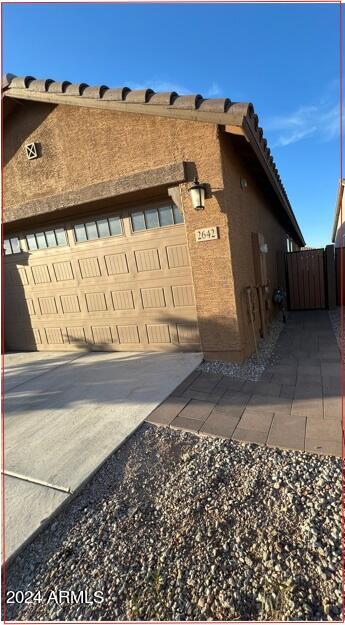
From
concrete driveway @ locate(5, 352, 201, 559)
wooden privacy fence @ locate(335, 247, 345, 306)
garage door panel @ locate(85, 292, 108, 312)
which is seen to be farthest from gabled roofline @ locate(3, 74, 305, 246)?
wooden privacy fence @ locate(335, 247, 345, 306)

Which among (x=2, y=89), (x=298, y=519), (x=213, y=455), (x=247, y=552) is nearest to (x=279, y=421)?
(x=213, y=455)

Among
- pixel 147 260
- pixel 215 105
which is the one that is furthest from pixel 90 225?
pixel 215 105

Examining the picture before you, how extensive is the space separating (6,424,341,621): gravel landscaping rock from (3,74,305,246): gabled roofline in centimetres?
375

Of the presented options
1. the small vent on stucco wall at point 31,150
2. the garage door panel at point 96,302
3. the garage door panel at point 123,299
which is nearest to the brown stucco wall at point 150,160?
the small vent on stucco wall at point 31,150

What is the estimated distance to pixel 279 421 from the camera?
2.78m

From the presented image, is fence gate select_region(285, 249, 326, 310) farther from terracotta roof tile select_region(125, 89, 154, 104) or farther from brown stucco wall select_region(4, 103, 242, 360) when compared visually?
terracotta roof tile select_region(125, 89, 154, 104)

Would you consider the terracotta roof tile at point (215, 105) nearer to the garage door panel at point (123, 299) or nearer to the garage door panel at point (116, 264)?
the garage door panel at point (116, 264)

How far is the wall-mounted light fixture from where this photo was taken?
12.6 feet

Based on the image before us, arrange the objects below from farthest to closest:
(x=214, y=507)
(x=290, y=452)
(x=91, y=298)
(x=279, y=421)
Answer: (x=91, y=298)
(x=279, y=421)
(x=290, y=452)
(x=214, y=507)

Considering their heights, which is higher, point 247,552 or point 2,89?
point 2,89

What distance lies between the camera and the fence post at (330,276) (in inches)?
323

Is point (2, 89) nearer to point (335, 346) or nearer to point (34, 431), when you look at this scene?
point (34, 431)

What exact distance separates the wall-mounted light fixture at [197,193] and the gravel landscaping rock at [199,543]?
3.08 metres

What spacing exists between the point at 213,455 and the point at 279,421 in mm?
809
